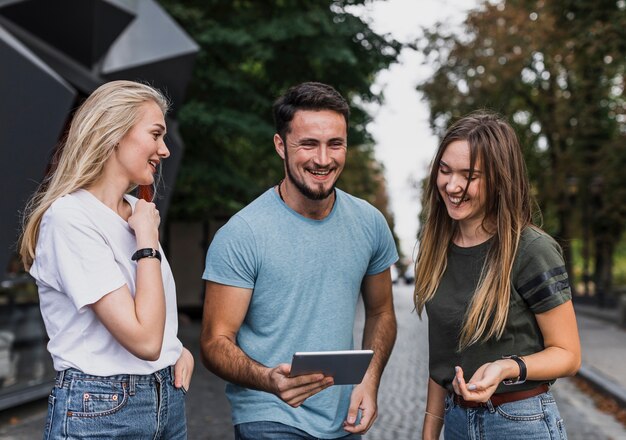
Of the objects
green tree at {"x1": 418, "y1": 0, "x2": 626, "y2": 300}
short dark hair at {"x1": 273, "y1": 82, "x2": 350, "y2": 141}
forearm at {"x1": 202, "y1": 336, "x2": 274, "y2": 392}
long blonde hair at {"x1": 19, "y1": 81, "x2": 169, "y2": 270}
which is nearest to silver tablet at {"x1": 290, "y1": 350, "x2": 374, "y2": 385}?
forearm at {"x1": 202, "y1": 336, "x2": 274, "y2": 392}

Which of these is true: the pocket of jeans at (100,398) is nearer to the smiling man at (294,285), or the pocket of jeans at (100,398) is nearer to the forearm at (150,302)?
the forearm at (150,302)

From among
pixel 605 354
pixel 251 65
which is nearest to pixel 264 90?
pixel 251 65

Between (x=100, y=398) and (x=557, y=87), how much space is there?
95.9 feet

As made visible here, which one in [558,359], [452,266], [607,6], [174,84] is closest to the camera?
[558,359]

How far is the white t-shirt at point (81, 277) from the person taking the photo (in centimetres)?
258

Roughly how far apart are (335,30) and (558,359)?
1432 cm

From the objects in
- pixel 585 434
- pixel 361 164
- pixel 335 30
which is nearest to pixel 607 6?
pixel 335 30

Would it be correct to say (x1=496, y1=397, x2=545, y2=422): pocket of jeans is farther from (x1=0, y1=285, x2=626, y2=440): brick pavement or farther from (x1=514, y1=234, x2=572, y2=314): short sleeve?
(x1=0, y1=285, x2=626, y2=440): brick pavement

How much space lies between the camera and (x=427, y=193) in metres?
3.43

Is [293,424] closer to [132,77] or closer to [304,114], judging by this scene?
[304,114]

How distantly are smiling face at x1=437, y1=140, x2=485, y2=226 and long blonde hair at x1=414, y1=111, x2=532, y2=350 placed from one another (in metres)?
0.02

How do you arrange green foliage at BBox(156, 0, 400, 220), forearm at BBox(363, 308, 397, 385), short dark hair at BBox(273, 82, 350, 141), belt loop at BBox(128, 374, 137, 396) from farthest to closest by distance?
green foliage at BBox(156, 0, 400, 220)
forearm at BBox(363, 308, 397, 385)
short dark hair at BBox(273, 82, 350, 141)
belt loop at BBox(128, 374, 137, 396)

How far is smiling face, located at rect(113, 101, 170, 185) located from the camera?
280cm

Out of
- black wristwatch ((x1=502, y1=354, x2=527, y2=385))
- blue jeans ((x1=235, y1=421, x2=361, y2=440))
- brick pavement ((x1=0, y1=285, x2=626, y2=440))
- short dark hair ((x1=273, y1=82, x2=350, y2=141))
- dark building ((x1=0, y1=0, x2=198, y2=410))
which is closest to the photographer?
black wristwatch ((x1=502, y1=354, x2=527, y2=385))
